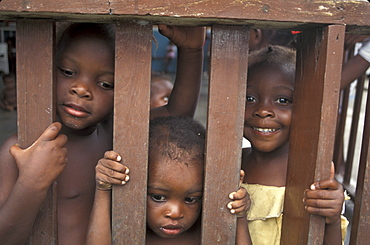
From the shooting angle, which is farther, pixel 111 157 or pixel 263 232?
pixel 263 232

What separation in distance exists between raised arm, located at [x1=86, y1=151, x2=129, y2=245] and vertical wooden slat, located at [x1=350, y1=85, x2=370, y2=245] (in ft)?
2.61

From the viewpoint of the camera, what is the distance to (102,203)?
1.37 metres

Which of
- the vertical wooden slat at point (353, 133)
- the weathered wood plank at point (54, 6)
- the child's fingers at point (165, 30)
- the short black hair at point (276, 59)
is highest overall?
the weathered wood plank at point (54, 6)

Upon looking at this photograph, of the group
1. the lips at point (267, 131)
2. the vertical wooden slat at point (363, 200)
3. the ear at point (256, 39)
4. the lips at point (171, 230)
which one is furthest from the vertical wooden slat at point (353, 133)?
the lips at point (171, 230)

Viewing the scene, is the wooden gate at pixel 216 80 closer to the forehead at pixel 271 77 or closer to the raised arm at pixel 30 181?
the raised arm at pixel 30 181

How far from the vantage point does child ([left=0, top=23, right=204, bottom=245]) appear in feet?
4.26

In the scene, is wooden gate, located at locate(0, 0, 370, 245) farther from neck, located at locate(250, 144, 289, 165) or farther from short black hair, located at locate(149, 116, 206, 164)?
neck, located at locate(250, 144, 289, 165)

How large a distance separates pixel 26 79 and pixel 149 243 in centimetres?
82

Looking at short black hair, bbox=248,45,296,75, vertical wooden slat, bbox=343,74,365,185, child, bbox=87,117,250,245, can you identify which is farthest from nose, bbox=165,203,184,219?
vertical wooden slat, bbox=343,74,365,185

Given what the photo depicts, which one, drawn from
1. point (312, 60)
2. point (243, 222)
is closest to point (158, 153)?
point (243, 222)

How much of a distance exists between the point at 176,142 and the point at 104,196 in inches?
14.3

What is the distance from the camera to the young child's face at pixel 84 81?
1511mm

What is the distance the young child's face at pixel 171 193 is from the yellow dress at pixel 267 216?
363 mm

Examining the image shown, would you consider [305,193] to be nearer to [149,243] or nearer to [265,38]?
[149,243]
